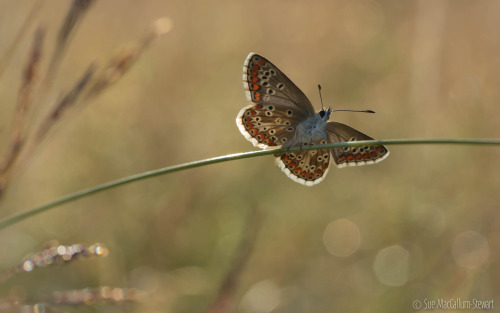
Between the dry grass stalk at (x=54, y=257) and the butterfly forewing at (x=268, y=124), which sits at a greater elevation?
the butterfly forewing at (x=268, y=124)

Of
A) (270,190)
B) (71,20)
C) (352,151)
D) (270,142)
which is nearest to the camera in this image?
(71,20)

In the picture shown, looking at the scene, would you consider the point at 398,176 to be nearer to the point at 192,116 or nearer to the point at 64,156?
the point at 192,116

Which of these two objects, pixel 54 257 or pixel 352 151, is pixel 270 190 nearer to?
pixel 352 151

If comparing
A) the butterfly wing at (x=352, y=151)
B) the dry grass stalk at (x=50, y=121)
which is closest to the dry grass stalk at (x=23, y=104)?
the dry grass stalk at (x=50, y=121)

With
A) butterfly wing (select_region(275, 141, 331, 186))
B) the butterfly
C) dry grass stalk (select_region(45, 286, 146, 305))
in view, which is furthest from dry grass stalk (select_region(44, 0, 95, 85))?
butterfly wing (select_region(275, 141, 331, 186))

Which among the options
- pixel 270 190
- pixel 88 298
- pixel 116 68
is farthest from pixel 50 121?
pixel 270 190

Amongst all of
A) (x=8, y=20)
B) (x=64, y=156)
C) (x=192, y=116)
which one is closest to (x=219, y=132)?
(x=192, y=116)

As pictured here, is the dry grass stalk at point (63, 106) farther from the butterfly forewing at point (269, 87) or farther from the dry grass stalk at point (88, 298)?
the butterfly forewing at point (269, 87)
